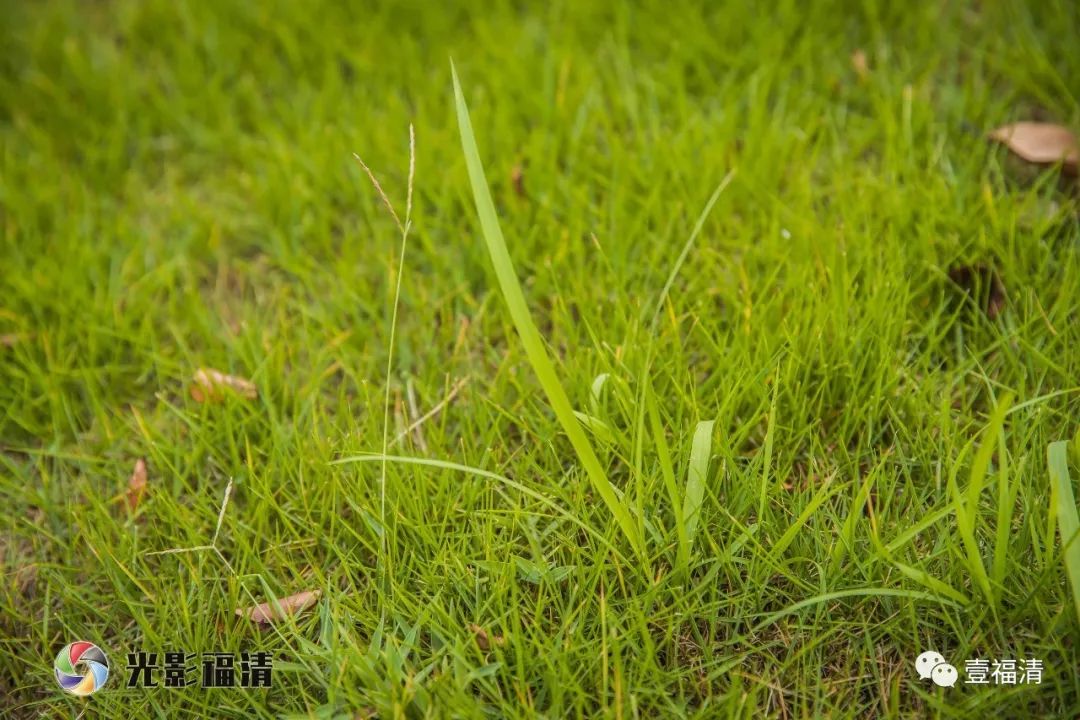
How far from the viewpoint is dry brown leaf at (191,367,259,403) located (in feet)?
5.38

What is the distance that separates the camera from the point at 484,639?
129 cm

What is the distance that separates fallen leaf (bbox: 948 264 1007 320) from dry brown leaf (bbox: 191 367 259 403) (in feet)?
4.77

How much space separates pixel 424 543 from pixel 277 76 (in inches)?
64.2

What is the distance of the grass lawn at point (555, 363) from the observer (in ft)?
4.10

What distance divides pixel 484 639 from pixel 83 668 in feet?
2.26

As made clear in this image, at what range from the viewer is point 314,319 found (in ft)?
5.99

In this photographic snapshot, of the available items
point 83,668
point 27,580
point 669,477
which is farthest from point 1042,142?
point 27,580

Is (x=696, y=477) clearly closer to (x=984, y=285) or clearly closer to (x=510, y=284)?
(x=510, y=284)

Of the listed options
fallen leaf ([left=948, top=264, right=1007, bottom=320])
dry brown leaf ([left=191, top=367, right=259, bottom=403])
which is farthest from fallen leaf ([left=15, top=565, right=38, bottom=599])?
fallen leaf ([left=948, top=264, right=1007, bottom=320])

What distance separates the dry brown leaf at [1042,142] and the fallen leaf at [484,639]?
1.54 m

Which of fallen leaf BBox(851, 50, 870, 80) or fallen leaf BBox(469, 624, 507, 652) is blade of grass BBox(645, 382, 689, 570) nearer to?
fallen leaf BBox(469, 624, 507, 652)

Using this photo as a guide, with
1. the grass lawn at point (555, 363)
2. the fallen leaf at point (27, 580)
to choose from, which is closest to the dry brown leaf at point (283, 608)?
the grass lawn at point (555, 363)

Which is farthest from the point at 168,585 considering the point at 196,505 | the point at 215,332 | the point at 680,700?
the point at 680,700

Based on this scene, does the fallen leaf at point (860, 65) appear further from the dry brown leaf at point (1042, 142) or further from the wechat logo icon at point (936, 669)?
the wechat logo icon at point (936, 669)
